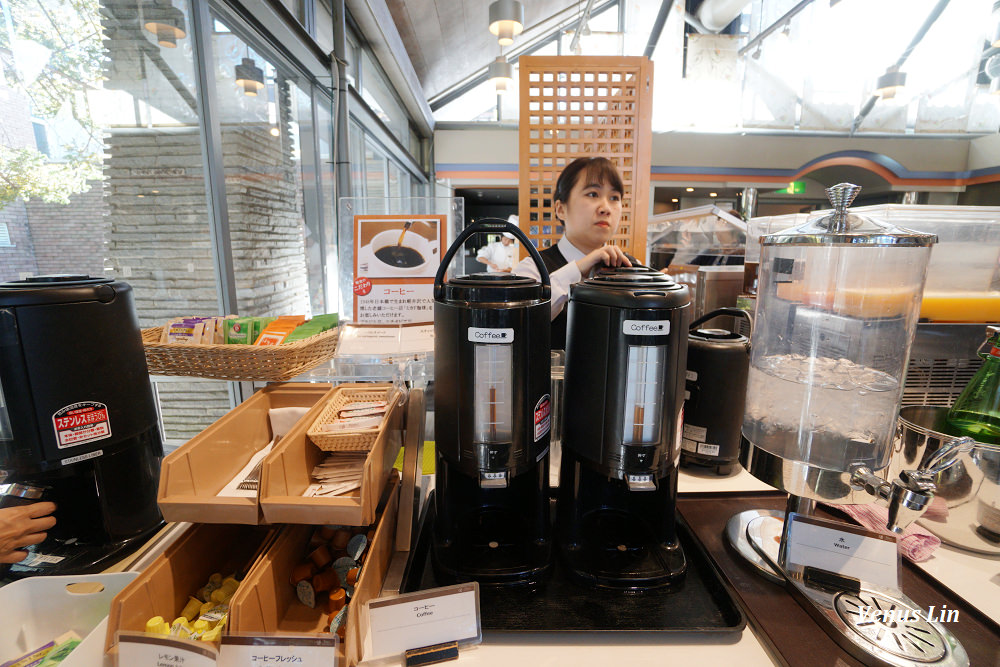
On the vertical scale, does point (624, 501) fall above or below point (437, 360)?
below

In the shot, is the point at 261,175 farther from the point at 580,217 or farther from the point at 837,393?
the point at 837,393

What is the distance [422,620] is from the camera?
65 cm

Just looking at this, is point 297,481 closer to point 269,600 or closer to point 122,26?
point 269,600

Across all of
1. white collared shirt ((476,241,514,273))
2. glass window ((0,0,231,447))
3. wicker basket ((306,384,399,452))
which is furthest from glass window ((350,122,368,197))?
wicker basket ((306,384,399,452))

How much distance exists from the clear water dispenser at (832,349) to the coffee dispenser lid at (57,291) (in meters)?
1.15

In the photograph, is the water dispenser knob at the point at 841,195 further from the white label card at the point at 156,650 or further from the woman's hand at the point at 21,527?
the woman's hand at the point at 21,527

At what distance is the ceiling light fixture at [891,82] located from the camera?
628 cm

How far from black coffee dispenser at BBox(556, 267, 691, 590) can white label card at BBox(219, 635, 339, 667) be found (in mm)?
406

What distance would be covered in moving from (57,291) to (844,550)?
1.33 meters

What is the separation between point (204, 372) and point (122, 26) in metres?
1.57

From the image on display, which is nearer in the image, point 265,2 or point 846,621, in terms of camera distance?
point 846,621

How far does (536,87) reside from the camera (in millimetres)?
1907

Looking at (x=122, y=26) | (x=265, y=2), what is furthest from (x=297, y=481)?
(x=265, y=2)

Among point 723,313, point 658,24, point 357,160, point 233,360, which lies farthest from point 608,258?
point 658,24
